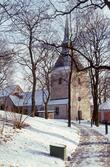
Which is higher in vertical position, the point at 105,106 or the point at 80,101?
the point at 80,101

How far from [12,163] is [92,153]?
606cm

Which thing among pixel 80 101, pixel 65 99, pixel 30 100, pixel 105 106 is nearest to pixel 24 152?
pixel 105 106

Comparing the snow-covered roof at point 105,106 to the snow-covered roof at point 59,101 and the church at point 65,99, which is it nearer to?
the church at point 65,99

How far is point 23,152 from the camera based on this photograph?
→ 49.6 feet

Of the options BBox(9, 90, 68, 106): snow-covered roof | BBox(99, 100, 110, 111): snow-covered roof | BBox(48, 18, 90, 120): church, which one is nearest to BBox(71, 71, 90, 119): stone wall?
BBox(48, 18, 90, 120): church

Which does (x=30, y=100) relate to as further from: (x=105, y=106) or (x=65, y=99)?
(x=105, y=106)

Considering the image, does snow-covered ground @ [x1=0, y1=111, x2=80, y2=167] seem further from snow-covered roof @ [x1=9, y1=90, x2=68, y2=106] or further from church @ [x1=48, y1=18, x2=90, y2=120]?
church @ [x1=48, y1=18, x2=90, y2=120]

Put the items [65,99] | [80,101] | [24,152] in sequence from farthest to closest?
1. [80,101]
2. [65,99]
3. [24,152]

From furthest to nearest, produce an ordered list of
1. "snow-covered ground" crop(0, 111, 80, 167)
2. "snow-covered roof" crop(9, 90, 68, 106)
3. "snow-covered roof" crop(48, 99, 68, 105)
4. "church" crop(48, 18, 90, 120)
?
"snow-covered roof" crop(9, 90, 68, 106), "snow-covered roof" crop(48, 99, 68, 105), "church" crop(48, 18, 90, 120), "snow-covered ground" crop(0, 111, 80, 167)

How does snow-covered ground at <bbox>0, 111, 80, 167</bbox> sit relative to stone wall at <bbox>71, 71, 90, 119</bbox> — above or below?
below

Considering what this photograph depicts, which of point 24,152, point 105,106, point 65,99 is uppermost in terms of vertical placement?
point 65,99

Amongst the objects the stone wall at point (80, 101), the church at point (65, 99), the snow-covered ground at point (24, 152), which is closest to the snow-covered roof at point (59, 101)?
the church at point (65, 99)

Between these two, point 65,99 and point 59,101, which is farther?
point 59,101

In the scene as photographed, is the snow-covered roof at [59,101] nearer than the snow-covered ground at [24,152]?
No
